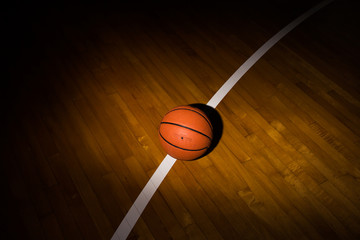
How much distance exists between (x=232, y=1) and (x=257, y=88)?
85.6 inches

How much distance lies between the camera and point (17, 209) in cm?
254

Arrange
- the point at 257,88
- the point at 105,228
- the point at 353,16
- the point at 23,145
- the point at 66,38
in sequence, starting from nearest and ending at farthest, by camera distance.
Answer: the point at 105,228 → the point at 23,145 → the point at 257,88 → the point at 66,38 → the point at 353,16

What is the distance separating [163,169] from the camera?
9.33ft

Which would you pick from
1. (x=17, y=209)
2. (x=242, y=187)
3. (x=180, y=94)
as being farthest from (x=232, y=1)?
(x=17, y=209)

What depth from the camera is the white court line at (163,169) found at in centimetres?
247

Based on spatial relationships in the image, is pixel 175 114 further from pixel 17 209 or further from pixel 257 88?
pixel 17 209

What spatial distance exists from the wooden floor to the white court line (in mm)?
64

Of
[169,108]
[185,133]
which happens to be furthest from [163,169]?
[169,108]

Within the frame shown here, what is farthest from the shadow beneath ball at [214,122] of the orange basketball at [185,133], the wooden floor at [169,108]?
the orange basketball at [185,133]

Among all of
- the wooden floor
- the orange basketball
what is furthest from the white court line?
the orange basketball

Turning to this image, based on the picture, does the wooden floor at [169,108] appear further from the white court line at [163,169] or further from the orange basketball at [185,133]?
the orange basketball at [185,133]

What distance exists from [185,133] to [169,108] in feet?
3.11

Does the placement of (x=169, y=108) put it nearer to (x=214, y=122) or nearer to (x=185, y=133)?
(x=214, y=122)

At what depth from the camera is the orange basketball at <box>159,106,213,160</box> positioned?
2.46 m
